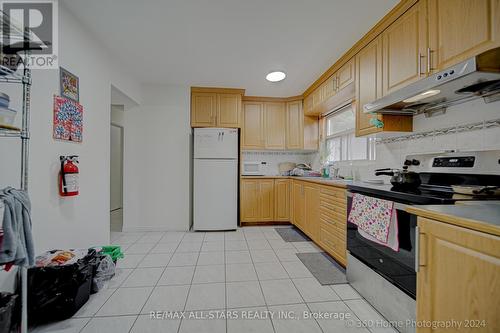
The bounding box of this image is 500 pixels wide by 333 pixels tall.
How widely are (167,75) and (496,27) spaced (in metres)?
3.30

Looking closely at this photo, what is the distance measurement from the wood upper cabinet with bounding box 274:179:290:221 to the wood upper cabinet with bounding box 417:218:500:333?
281cm

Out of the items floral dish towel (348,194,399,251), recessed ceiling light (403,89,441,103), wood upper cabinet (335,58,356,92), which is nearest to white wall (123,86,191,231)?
wood upper cabinet (335,58,356,92)

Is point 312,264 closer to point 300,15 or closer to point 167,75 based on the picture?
point 300,15

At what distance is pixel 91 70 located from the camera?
2.17 metres

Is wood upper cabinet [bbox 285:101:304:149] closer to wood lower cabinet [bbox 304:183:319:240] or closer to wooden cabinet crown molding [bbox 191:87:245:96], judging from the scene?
wooden cabinet crown molding [bbox 191:87:245:96]

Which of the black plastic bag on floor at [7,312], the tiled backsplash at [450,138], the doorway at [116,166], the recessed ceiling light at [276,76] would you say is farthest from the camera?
the doorway at [116,166]

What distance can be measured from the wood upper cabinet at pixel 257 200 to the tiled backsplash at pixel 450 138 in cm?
185

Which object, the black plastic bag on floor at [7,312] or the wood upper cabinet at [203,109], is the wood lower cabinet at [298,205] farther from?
the black plastic bag on floor at [7,312]

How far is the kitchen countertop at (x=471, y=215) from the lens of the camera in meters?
0.71

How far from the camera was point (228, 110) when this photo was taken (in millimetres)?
3600


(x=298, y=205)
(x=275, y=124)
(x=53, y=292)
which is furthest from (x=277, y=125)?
(x=53, y=292)

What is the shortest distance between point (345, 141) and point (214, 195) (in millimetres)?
2306

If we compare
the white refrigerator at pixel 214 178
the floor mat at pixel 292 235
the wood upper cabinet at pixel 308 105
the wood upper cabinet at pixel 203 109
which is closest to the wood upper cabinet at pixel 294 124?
the wood upper cabinet at pixel 308 105

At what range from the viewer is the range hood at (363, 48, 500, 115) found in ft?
3.66
